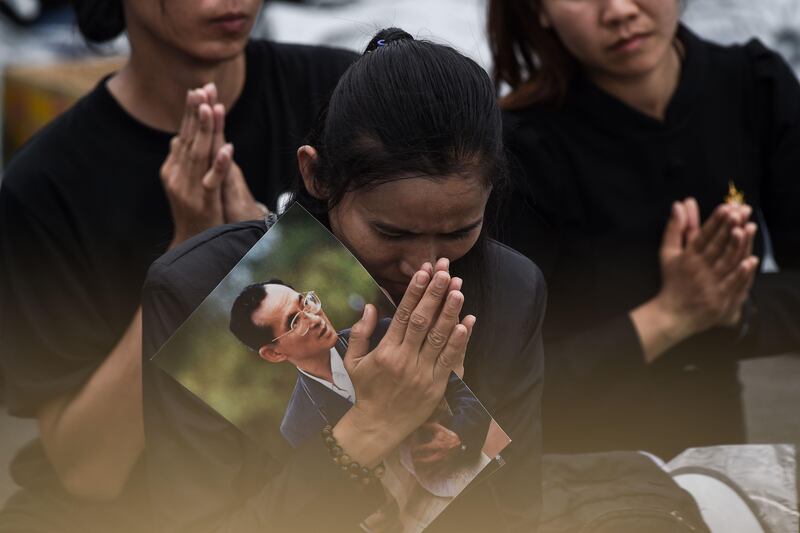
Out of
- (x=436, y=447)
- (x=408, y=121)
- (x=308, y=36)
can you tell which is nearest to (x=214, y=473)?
(x=436, y=447)

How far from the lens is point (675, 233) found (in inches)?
93.0

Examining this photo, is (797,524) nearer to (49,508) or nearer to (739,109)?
(739,109)

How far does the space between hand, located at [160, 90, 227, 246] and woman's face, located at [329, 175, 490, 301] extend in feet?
1.49

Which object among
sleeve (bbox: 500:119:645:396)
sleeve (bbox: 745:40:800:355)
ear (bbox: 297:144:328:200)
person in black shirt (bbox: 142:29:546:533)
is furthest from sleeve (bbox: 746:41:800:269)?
ear (bbox: 297:144:328:200)

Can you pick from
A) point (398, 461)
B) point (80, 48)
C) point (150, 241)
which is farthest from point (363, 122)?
point (80, 48)

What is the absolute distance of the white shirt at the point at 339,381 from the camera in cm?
149

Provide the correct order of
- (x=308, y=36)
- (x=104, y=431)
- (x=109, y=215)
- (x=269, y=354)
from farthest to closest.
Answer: (x=308, y=36) → (x=109, y=215) → (x=104, y=431) → (x=269, y=354)

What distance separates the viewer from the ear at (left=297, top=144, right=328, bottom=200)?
1590 millimetres

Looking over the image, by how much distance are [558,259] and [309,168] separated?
3.05 feet

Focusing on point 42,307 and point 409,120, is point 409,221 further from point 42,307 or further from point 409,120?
point 42,307

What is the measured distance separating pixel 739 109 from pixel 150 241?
119 cm

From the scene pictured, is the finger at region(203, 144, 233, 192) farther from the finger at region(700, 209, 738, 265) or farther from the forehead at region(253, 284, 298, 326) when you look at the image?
the finger at region(700, 209, 738, 265)

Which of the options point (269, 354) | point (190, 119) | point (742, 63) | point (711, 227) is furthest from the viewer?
point (742, 63)

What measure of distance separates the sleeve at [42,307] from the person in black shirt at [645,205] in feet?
2.61
